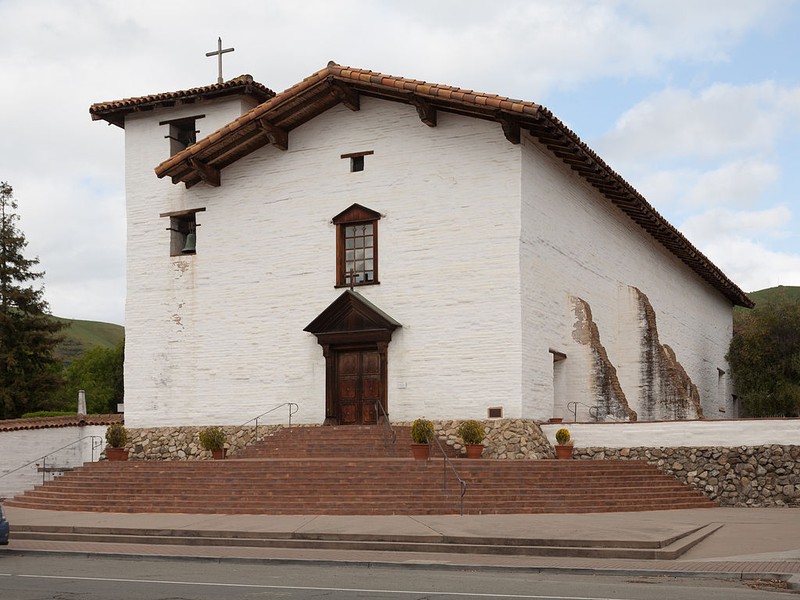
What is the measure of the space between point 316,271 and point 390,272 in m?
2.02

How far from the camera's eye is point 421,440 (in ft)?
66.8

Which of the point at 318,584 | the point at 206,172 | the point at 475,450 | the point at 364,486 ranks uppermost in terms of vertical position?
the point at 206,172

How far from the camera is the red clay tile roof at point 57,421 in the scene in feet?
83.1

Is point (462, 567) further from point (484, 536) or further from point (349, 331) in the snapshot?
point (349, 331)

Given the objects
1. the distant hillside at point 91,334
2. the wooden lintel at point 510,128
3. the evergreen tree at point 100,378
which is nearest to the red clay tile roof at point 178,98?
the wooden lintel at point 510,128

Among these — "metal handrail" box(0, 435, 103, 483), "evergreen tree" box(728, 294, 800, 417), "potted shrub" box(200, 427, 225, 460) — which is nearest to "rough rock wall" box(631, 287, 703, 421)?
"evergreen tree" box(728, 294, 800, 417)

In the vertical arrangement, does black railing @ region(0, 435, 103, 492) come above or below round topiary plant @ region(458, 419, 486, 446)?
below

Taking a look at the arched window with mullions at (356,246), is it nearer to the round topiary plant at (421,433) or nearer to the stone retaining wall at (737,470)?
the round topiary plant at (421,433)

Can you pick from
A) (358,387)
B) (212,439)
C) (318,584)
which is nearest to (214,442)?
(212,439)

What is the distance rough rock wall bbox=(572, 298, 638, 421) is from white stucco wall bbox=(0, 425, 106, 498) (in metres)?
13.2

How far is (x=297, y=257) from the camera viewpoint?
83.4 feet

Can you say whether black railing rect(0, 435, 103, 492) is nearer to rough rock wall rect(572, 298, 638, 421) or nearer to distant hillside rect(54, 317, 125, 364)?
rough rock wall rect(572, 298, 638, 421)

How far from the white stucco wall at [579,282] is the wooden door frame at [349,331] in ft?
11.2

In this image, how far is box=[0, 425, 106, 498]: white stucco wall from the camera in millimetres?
25047
